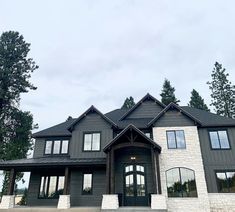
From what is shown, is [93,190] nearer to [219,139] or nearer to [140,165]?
[140,165]

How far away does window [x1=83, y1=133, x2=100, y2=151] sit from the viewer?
603 inches

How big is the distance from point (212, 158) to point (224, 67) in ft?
86.2

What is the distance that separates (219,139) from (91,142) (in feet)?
32.3

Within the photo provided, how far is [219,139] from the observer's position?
1441cm

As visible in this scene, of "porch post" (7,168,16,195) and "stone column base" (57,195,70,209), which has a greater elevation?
"porch post" (7,168,16,195)

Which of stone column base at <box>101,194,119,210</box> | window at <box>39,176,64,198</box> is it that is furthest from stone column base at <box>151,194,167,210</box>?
window at <box>39,176,64,198</box>

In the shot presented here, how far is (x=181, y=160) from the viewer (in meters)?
13.8

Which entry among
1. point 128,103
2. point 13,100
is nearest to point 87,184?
point 13,100

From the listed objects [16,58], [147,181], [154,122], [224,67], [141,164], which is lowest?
[147,181]

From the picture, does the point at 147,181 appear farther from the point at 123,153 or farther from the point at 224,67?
the point at 224,67

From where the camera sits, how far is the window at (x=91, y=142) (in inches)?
603

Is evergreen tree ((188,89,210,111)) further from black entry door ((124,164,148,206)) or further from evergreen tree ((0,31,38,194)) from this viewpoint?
evergreen tree ((0,31,38,194))

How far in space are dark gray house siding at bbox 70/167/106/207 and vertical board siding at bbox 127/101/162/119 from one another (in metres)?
5.81

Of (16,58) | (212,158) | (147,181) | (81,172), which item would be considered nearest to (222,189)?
(212,158)
